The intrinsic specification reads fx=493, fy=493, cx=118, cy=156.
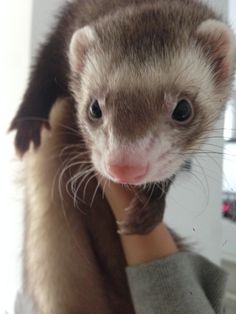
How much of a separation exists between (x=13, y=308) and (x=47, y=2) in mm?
610

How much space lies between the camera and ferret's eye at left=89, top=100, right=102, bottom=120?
31.3 inches

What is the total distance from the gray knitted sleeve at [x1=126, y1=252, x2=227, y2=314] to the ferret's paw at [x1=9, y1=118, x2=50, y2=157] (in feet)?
1.06

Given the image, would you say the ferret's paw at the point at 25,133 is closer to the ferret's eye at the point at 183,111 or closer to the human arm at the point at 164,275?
the human arm at the point at 164,275

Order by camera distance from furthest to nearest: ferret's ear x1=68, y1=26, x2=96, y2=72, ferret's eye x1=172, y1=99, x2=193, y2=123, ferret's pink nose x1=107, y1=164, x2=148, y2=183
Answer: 1. ferret's ear x1=68, y1=26, x2=96, y2=72
2. ferret's eye x1=172, y1=99, x2=193, y2=123
3. ferret's pink nose x1=107, y1=164, x2=148, y2=183

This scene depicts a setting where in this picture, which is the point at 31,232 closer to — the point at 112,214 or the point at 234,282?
the point at 112,214

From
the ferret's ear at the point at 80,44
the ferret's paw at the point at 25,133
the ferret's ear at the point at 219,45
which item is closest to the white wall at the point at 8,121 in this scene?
the ferret's paw at the point at 25,133

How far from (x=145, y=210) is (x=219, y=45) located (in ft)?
1.09

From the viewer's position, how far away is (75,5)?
102 centimetres

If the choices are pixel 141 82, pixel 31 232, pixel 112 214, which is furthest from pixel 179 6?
pixel 31 232

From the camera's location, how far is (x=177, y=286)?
0.88 meters

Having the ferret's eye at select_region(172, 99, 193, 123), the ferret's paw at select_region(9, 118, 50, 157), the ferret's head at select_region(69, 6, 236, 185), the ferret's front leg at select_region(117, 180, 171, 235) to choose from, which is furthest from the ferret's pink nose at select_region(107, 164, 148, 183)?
the ferret's paw at select_region(9, 118, 50, 157)

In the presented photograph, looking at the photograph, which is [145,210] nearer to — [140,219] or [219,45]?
[140,219]

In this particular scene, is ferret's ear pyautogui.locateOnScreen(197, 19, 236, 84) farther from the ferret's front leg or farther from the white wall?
the white wall

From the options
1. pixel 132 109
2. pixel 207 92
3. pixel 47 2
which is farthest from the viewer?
pixel 47 2
